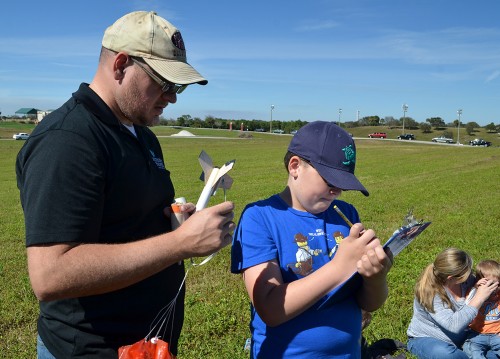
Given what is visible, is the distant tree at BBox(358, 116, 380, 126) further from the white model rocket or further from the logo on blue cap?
the white model rocket

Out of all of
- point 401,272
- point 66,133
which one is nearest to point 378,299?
point 66,133

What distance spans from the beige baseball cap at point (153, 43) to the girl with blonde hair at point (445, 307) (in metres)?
3.15

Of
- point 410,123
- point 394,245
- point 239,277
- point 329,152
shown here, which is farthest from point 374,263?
point 410,123

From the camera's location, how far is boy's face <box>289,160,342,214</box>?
92.6 inches

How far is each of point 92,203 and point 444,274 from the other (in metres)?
3.50

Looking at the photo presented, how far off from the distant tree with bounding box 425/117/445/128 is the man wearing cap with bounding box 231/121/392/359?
110m

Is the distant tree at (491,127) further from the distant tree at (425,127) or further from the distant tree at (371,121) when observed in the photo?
the distant tree at (371,121)

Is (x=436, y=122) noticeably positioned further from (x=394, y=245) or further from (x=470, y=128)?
(x=394, y=245)

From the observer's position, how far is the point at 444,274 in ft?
14.3

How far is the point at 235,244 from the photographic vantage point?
7.80ft

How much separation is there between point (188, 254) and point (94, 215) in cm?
37

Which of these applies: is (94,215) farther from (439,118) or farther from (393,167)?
(439,118)

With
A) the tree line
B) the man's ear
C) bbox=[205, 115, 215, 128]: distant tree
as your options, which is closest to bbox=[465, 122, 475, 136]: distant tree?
the tree line

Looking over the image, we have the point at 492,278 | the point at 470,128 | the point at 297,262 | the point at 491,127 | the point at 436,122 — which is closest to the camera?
the point at 297,262
